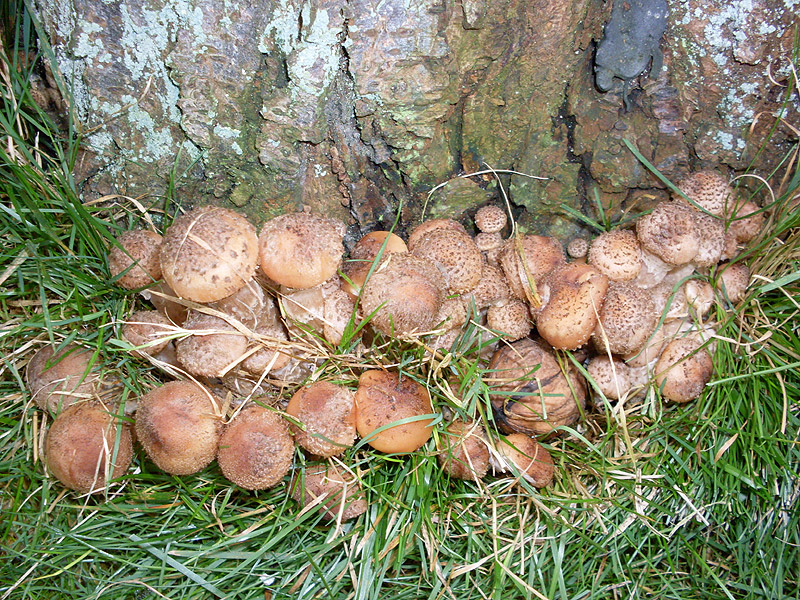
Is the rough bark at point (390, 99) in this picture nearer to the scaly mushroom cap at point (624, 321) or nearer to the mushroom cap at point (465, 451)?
the scaly mushroom cap at point (624, 321)

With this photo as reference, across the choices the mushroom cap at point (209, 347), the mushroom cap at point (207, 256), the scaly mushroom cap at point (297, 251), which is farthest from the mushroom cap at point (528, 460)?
the mushroom cap at point (207, 256)

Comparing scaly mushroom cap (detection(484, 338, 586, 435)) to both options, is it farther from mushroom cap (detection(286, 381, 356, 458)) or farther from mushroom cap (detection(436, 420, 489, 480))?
mushroom cap (detection(286, 381, 356, 458))

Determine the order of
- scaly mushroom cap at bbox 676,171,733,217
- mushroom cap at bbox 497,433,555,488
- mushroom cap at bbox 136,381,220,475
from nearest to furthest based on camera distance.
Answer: mushroom cap at bbox 136,381,220,475 < mushroom cap at bbox 497,433,555,488 < scaly mushroom cap at bbox 676,171,733,217

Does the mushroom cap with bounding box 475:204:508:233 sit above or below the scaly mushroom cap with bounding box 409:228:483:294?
above

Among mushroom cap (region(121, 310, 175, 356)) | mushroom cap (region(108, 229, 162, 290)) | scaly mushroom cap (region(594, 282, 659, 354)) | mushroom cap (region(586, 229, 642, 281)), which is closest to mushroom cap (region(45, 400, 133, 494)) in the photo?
mushroom cap (region(121, 310, 175, 356))

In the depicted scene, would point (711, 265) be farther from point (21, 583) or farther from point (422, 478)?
point (21, 583)

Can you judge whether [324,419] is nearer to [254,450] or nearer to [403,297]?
[254,450]
